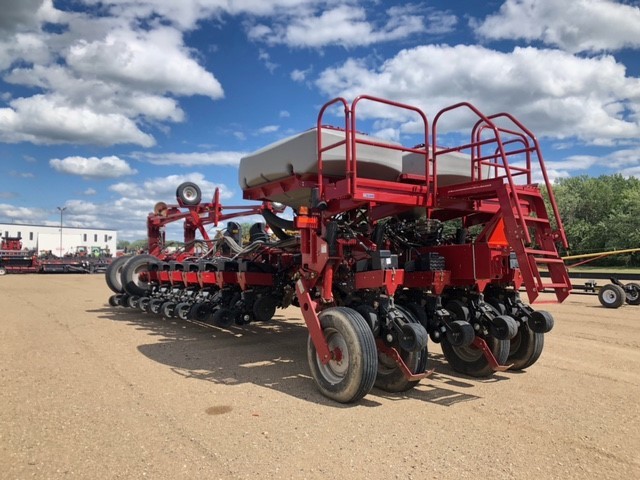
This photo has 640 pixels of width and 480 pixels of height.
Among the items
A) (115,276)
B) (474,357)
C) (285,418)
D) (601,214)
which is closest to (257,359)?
(285,418)

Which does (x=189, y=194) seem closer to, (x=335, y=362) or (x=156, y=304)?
(x=156, y=304)

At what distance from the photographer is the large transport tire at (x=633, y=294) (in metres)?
12.8

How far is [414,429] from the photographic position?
4.16 metres

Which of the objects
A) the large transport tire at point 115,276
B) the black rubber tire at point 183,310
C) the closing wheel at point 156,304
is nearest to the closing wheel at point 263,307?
the black rubber tire at point 183,310

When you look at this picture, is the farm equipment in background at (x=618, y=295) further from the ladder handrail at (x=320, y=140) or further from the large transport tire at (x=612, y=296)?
the ladder handrail at (x=320, y=140)

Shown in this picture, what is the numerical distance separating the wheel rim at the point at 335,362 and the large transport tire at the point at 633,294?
10.9 metres

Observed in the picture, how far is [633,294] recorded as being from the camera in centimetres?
1286

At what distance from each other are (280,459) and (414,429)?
1203 mm

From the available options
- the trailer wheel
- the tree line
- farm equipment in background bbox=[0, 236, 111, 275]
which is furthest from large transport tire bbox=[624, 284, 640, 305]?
farm equipment in background bbox=[0, 236, 111, 275]

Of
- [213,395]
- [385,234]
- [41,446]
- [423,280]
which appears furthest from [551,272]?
[41,446]

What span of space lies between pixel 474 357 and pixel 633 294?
30.1ft

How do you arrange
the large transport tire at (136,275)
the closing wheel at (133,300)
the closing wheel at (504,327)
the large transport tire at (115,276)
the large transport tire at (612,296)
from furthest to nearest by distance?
the large transport tire at (115,276) → the large transport tire at (612,296) → the large transport tire at (136,275) → the closing wheel at (133,300) → the closing wheel at (504,327)

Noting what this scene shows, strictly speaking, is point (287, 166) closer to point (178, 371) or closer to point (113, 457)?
point (178, 371)

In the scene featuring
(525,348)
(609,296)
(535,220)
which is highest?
(535,220)
